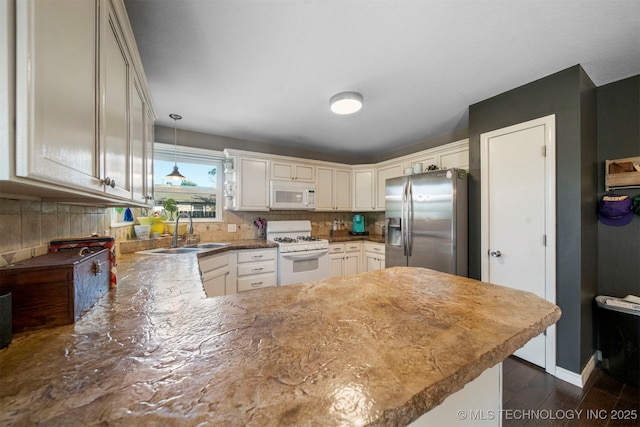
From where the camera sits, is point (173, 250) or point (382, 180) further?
point (382, 180)

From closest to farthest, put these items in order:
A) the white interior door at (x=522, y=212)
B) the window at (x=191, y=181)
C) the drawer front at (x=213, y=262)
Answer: the white interior door at (x=522, y=212)
the drawer front at (x=213, y=262)
the window at (x=191, y=181)

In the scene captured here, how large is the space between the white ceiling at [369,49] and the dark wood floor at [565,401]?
7.92ft

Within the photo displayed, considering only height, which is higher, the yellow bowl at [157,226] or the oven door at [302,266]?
the yellow bowl at [157,226]

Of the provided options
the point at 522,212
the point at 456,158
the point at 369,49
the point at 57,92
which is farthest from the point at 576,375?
the point at 57,92

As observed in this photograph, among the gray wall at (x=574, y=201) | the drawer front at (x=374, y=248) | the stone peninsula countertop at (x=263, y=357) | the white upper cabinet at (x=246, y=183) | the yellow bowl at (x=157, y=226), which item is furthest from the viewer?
the drawer front at (x=374, y=248)

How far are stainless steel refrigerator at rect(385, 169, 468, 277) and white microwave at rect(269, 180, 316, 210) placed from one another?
1.18 metres

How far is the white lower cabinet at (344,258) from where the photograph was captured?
362 centimetres

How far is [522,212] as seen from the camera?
206 centimetres

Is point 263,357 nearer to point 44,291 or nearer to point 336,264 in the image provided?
point 44,291

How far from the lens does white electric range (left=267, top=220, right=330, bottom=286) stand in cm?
306

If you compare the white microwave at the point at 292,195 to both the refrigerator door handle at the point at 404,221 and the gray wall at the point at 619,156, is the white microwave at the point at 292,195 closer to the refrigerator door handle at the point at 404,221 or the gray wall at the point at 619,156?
the refrigerator door handle at the point at 404,221

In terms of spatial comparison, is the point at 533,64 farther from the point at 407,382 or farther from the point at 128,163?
the point at 128,163

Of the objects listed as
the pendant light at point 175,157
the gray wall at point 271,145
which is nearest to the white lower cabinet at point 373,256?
the gray wall at point 271,145

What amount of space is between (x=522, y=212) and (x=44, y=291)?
9.76 ft
